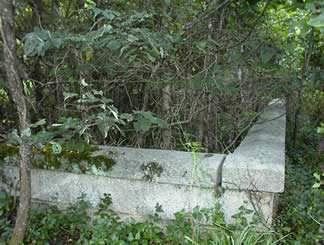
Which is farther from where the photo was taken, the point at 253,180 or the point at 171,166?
the point at 171,166

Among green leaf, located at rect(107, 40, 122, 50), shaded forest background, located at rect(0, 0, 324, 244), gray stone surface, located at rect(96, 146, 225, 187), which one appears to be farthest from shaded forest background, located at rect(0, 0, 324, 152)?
green leaf, located at rect(107, 40, 122, 50)

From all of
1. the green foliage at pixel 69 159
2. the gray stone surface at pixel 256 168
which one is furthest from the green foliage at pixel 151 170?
the gray stone surface at pixel 256 168

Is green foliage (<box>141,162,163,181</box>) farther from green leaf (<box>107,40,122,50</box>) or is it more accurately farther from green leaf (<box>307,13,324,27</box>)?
green leaf (<box>307,13,324,27</box>)

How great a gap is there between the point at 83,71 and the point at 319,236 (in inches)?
75.1

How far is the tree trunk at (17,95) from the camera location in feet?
5.84

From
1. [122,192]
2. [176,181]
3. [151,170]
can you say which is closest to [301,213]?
[176,181]

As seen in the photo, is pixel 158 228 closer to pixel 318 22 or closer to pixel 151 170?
pixel 151 170

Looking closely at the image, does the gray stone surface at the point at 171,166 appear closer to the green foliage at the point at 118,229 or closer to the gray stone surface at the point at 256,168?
the gray stone surface at the point at 256,168

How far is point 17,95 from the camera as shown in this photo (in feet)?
6.27

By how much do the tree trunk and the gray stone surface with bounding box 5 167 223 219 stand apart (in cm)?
41

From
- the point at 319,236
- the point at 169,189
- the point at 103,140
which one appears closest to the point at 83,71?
the point at 103,140

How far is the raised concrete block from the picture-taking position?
88.0 inches

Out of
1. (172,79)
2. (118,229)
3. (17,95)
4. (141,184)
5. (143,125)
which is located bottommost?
(118,229)

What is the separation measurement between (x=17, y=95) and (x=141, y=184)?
951 millimetres
